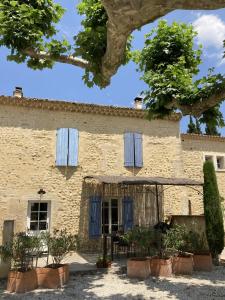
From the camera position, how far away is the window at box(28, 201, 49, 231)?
36.6 feet

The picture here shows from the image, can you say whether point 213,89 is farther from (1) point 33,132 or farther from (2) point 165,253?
(1) point 33,132

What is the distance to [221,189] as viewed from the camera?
1444 centimetres

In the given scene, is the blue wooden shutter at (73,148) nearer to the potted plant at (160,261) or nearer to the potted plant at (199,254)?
the potted plant at (160,261)

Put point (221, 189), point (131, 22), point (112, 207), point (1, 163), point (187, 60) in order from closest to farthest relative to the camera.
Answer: point (131, 22), point (187, 60), point (1, 163), point (112, 207), point (221, 189)

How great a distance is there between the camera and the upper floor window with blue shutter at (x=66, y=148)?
463 inches

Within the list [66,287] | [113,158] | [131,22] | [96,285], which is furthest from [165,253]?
[131,22]

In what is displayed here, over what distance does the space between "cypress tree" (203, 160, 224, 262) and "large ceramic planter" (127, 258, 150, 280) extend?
320 cm

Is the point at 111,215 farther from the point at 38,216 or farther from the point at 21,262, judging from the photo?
the point at 21,262

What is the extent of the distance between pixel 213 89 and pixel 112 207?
736 cm

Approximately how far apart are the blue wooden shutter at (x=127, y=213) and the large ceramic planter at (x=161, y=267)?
453 cm

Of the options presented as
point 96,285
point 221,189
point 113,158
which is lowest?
point 96,285

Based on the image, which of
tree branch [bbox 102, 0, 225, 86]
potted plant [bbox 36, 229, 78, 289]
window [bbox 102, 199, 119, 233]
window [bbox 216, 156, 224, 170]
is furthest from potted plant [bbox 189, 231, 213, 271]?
window [bbox 216, 156, 224, 170]

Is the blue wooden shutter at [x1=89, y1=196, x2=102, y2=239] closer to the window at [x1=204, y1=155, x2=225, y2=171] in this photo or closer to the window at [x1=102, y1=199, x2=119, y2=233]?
the window at [x1=102, y1=199, x2=119, y2=233]

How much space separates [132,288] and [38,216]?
5.91m
